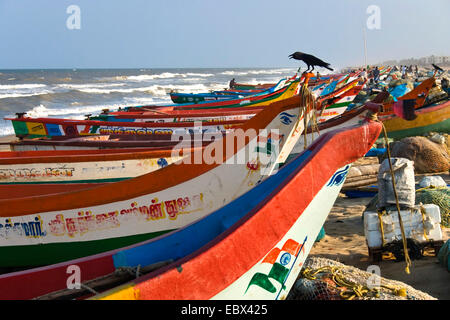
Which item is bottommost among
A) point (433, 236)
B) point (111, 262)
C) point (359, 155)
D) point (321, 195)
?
point (433, 236)

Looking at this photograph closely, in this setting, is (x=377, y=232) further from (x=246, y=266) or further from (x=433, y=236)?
(x=246, y=266)

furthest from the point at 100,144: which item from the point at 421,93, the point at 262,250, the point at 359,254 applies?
the point at 421,93

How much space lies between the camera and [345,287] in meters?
3.03

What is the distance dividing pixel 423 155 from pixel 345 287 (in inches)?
236

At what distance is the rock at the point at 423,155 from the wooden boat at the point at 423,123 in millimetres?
2809

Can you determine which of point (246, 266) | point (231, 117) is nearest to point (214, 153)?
point (246, 266)

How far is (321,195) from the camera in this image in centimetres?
280

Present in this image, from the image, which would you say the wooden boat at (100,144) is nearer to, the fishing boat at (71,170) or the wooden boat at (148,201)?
the fishing boat at (71,170)

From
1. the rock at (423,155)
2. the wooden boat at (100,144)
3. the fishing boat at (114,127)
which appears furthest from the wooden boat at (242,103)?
the wooden boat at (100,144)

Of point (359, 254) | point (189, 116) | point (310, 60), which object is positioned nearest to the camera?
point (310, 60)

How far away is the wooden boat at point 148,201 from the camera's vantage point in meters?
4.18

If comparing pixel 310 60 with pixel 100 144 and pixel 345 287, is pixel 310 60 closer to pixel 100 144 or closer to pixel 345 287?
pixel 345 287

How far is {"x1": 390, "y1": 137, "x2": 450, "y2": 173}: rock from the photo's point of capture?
809 centimetres
